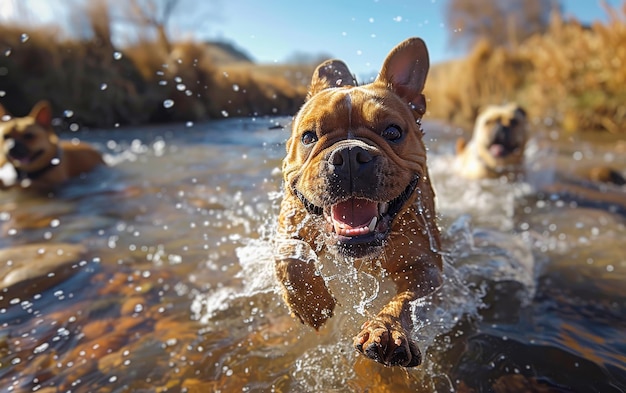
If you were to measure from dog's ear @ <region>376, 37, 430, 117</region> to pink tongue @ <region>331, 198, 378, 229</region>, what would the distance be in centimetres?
67

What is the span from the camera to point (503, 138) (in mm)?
6523

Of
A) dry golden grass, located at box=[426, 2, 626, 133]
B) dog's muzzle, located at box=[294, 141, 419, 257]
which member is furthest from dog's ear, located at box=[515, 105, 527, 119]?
dog's muzzle, located at box=[294, 141, 419, 257]

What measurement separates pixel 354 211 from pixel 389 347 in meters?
0.62

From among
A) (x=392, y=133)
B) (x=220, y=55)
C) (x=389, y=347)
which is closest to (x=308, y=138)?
(x=392, y=133)

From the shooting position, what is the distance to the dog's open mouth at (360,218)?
1986 millimetres

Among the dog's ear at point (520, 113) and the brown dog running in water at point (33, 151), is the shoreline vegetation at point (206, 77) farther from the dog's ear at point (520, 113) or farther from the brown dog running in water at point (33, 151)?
the brown dog running in water at point (33, 151)

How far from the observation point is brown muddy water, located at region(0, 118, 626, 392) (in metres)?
2.38

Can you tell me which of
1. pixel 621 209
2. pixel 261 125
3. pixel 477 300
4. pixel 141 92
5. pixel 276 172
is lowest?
pixel 141 92

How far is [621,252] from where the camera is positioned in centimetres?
397

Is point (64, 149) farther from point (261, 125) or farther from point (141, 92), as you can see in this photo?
point (141, 92)

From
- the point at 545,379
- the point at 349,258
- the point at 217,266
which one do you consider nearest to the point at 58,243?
the point at 217,266

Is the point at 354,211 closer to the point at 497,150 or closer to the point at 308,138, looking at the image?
the point at 308,138

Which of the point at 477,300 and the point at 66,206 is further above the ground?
the point at 477,300

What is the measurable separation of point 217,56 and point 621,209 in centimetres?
1247
